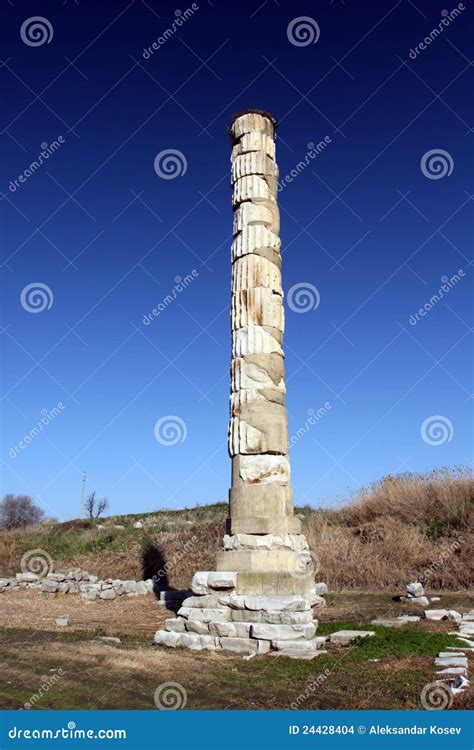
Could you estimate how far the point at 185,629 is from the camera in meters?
9.40

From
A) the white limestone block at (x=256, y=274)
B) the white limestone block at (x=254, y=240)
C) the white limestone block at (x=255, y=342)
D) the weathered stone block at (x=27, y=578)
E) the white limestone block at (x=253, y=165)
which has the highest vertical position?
the white limestone block at (x=253, y=165)

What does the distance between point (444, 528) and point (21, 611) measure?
39.4 ft

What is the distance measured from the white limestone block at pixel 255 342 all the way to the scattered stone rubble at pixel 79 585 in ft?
30.1

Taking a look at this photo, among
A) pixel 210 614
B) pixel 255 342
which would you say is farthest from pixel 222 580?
pixel 255 342

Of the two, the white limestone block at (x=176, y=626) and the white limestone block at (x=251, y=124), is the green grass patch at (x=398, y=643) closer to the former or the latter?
the white limestone block at (x=176, y=626)

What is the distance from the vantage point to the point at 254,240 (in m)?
11.4

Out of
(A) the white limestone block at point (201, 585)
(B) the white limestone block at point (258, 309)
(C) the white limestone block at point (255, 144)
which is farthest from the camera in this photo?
(C) the white limestone block at point (255, 144)

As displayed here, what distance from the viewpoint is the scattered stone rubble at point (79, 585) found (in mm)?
17000

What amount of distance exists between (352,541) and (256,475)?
9.30 m

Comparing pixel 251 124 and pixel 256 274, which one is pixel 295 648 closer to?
pixel 256 274

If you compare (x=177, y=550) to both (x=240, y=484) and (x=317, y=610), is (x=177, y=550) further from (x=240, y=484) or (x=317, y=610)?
(x=240, y=484)

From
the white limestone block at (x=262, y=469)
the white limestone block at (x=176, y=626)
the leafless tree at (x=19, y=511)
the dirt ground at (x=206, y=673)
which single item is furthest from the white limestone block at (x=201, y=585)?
the leafless tree at (x=19, y=511)

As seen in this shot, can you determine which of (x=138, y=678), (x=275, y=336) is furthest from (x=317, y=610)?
(x=138, y=678)

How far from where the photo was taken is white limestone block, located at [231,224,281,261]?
450 inches
